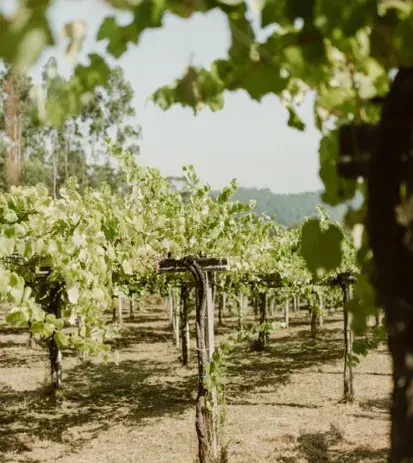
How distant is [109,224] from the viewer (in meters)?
5.44

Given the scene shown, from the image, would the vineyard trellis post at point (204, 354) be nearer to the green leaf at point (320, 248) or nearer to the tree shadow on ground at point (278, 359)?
the tree shadow on ground at point (278, 359)

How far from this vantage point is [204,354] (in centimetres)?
677

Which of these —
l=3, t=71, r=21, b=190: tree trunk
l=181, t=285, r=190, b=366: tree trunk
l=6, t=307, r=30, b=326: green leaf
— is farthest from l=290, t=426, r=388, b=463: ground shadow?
l=3, t=71, r=21, b=190: tree trunk

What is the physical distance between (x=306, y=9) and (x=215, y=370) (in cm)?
605

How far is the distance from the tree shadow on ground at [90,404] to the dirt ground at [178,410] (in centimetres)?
2

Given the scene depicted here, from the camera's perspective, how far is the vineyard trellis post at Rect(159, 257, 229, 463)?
647 centimetres

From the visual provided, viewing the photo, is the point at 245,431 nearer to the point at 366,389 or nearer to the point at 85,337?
the point at 366,389

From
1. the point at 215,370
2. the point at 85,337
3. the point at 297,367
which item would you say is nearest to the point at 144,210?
the point at 215,370

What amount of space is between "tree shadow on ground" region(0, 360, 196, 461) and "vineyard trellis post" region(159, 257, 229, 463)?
2716 millimetres

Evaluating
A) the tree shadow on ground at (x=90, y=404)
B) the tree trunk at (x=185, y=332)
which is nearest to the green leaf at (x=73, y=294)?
the tree shadow on ground at (x=90, y=404)

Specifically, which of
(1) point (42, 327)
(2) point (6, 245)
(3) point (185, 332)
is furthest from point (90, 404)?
(2) point (6, 245)

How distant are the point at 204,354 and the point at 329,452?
2367mm

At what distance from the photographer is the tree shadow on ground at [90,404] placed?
8656 millimetres

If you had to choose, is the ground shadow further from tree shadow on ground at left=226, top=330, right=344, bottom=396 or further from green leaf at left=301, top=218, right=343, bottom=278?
green leaf at left=301, top=218, right=343, bottom=278
